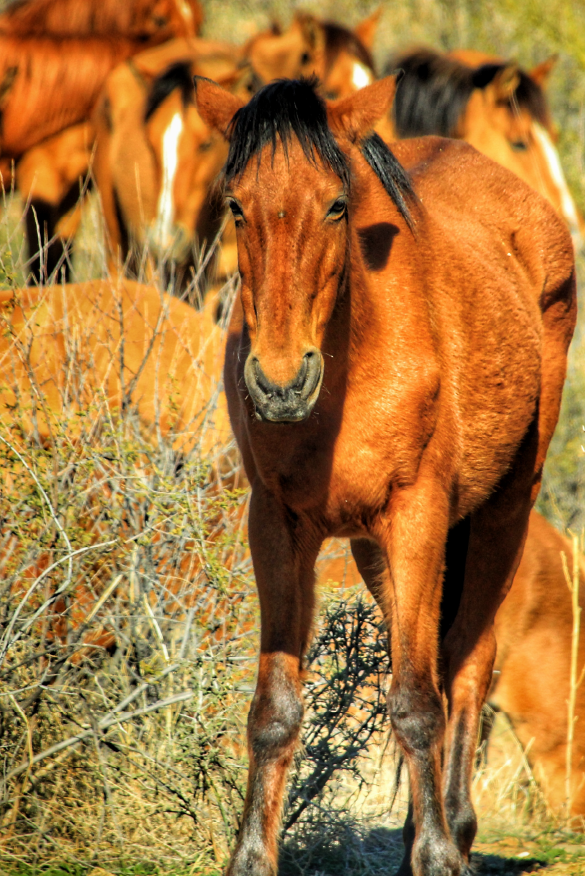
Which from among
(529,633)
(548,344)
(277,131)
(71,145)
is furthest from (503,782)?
(71,145)

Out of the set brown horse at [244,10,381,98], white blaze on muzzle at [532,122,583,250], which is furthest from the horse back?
brown horse at [244,10,381,98]

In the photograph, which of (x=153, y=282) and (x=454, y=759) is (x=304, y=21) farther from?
(x=454, y=759)

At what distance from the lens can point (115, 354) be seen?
4.91 meters

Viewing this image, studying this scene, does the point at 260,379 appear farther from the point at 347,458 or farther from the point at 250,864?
the point at 250,864

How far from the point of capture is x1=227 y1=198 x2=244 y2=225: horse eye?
3084mm

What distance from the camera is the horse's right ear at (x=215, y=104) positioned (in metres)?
3.38

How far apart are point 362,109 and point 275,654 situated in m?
1.69

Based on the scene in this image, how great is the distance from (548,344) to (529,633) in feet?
5.44


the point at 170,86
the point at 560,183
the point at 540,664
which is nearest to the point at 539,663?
the point at 540,664

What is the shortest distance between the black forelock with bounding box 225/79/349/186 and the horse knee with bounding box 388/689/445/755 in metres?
1.56

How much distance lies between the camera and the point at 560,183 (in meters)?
9.30

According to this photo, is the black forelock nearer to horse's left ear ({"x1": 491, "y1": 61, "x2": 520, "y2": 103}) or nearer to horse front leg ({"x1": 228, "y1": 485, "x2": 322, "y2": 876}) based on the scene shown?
horse front leg ({"x1": 228, "y1": 485, "x2": 322, "y2": 876})

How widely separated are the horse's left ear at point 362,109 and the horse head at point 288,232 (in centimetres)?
1

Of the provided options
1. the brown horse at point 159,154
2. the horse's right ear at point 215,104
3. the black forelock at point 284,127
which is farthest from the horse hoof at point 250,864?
the brown horse at point 159,154
